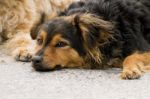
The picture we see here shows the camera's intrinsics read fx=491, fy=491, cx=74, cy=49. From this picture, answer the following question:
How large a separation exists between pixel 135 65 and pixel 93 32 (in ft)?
2.25

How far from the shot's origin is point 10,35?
805 centimetres

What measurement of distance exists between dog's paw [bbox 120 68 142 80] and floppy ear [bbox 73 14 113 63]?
1.76 ft

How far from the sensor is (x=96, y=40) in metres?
6.06

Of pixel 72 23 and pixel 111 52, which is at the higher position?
pixel 72 23

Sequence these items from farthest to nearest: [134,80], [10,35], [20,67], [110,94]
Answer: [10,35], [20,67], [134,80], [110,94]

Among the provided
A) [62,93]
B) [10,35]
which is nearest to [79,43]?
[62,93]

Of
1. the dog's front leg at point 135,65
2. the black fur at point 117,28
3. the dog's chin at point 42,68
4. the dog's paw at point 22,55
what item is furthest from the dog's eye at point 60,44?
the dog's paw at point 22,55

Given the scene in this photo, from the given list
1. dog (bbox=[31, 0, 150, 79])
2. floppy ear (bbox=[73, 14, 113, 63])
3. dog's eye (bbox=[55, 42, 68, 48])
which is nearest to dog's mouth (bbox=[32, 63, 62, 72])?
dog (bbox=[31, 0, 150, 79])

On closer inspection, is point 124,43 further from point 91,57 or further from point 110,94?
point 110,94

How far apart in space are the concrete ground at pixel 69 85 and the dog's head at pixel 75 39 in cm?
15

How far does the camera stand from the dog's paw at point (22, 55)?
692 centimetres

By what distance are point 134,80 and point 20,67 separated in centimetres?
167

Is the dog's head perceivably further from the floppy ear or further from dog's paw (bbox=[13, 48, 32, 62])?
dog's paw (bbox=[13, 48, 32, 62])

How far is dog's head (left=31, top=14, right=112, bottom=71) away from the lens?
19.3 feet
